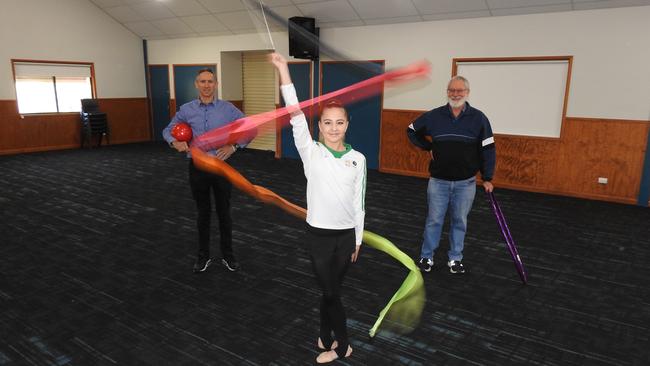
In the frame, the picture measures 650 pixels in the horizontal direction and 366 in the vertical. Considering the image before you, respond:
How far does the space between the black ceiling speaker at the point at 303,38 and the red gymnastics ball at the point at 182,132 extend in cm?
563

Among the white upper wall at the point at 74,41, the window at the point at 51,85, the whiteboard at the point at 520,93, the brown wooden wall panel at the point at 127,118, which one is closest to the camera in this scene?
the whiteboard at the point at 520,93

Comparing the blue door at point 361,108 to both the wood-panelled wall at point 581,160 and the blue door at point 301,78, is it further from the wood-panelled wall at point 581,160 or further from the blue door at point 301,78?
the wood-panelled wall at point 581,160

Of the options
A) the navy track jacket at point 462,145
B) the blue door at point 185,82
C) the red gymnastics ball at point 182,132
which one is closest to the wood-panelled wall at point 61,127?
the blue door at point 185,82

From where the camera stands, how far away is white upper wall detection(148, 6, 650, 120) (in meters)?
6.26

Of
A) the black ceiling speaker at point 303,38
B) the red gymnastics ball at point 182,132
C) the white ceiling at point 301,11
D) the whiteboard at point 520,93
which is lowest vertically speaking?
the red gymnastics ball at point 182,132

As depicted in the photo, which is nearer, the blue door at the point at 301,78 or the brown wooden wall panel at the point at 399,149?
the brown wooden wall panel at the point at 399,149

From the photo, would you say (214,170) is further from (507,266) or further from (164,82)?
(164,82)

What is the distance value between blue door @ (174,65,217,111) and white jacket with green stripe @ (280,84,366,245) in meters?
9.92

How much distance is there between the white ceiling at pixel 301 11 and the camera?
6719 millimetres

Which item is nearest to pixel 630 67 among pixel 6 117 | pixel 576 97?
pixel 576 97

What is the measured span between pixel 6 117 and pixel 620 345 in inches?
449

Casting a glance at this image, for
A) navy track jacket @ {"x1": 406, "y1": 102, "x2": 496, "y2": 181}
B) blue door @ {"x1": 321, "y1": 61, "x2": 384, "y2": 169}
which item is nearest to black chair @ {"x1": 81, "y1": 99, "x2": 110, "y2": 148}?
blue door @ {"x1": 321, "y1": 61, "x2": 384, "y2": 169}

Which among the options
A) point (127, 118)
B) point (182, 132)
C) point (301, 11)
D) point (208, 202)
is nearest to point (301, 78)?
point (301, 11)

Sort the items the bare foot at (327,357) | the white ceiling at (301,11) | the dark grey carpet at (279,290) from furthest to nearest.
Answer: the white ceiling at (301,11), the dark grey carpet at (279,290), the bare foot at (327,357)
